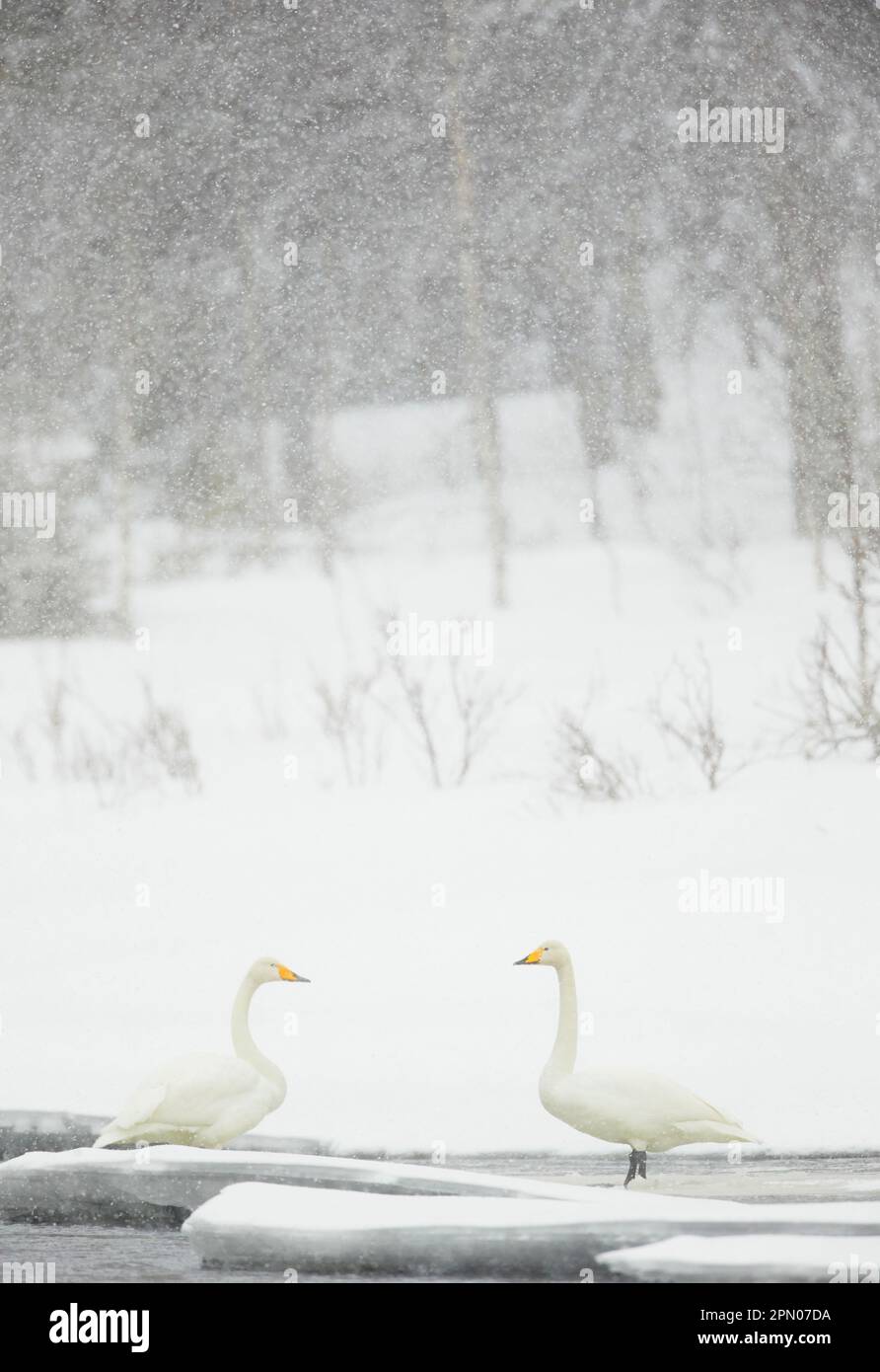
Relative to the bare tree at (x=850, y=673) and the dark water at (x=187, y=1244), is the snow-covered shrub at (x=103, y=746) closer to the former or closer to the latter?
the dark water at (x=187, y=1244)

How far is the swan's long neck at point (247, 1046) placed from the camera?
99.7 inches

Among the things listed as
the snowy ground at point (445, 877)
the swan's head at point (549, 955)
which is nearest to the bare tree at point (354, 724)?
the snowy ground at point (445, 877)

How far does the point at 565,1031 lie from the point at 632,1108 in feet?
0.58

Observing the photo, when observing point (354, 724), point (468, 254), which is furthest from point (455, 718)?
point (468, 254)

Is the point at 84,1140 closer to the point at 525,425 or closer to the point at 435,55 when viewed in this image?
the point at 525,425

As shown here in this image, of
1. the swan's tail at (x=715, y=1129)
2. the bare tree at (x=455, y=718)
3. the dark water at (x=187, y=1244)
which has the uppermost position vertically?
the bare tree at (x=455, y=718)

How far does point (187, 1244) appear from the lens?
2.48 metres

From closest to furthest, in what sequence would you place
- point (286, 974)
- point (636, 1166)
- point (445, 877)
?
point (636, 1166)
point (286, 974)
point (445, 877)

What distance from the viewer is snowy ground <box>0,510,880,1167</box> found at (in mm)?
2807

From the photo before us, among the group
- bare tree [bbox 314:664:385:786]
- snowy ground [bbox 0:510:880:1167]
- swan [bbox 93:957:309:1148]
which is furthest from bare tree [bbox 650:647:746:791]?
swan [bbox 93:957:309:1148]

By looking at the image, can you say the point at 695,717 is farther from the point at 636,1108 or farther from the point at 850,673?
the point at 636,1108

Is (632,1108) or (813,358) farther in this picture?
(813,358)

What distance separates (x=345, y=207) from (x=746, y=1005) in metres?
1.91

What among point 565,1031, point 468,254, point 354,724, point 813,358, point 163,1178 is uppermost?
point 468,254
